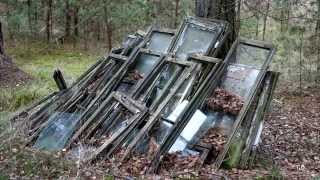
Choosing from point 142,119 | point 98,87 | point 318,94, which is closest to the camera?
point 142,119

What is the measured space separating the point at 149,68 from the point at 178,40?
0.70 meters

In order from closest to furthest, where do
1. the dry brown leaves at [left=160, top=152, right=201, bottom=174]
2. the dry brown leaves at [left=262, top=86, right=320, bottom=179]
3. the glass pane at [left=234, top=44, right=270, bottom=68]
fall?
the dry brown leaves at [left=160, top=152, right=201, bottom=174], the dry brown leaves at [left=262, top=86, right=320, bottom=179], the glass pane at [left=234, top=44, right=270, bottom=68]

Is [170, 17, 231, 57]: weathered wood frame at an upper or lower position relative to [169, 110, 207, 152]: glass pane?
upper

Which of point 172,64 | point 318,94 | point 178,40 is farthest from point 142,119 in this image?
point 318,94

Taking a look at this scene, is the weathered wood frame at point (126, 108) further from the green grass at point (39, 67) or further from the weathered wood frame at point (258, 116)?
the green grass at point (39, 67)

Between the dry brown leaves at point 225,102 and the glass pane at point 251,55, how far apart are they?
2.12 ft

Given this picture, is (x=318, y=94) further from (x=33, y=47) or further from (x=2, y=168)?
(x=33, y=47)

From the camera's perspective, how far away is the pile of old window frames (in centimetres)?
643

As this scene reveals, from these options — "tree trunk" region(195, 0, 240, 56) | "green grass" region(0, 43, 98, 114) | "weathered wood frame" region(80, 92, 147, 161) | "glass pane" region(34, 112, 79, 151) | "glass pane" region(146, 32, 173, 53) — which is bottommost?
"green grass" region(0, 43, 98, 114)

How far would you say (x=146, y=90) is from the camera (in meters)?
7.33

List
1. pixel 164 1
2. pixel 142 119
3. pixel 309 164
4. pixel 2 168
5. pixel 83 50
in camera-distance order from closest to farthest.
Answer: pixel 2 168, pixel 142 119, pixel 309 164, pixel 164 1, pixel 83 50

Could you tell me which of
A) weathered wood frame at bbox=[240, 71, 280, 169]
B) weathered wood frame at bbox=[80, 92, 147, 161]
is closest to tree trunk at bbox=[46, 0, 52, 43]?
weathered wood frame at bbox=[80, 92, 147, 161]

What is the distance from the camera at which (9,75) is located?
38.2 ft

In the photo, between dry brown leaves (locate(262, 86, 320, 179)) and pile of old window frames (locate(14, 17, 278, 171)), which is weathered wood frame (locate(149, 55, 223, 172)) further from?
dry brown leaves (locate(262, 86, 320, 179))
